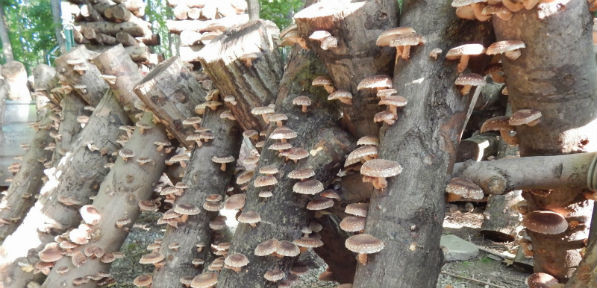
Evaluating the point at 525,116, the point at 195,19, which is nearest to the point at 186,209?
the point at 525,116

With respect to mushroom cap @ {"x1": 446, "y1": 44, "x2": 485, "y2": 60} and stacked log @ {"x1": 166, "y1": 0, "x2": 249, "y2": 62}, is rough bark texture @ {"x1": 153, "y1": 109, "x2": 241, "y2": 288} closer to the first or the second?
mushroom cap @ {"x1": 446, "y1": 44, "x2": 485, "y2": 60}

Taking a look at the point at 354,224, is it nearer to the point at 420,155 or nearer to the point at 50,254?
the point at 420,155

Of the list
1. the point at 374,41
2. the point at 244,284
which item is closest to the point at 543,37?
the point at 374,41

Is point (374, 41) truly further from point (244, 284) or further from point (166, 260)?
point (166, 260)

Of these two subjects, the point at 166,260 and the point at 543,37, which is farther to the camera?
the point at 166,260

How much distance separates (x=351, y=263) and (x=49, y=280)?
11.3 ft

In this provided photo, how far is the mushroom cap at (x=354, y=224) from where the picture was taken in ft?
7.99

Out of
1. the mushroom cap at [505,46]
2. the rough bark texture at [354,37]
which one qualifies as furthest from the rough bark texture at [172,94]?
the mushroom cap at [505,46]

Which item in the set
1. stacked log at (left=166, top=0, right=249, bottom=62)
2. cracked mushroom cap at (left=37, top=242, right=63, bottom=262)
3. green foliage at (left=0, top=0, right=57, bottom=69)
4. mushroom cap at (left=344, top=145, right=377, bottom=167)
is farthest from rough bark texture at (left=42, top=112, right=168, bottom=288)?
green foliage at (left=0, top=0, right=57, bottom=69)

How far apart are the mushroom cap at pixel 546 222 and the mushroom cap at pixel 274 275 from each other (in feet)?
5.58

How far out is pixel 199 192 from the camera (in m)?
3.87

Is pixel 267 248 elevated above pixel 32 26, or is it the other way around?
pixel 267 248

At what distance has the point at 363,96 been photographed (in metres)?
2.81

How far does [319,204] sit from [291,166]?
39 cm
